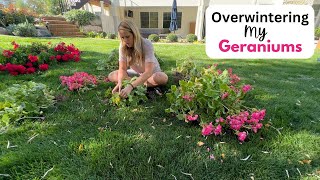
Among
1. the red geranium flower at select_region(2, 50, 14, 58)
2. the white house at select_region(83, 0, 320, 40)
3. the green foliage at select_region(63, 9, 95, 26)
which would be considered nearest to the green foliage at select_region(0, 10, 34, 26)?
the green foliage at select_region(63, 9, 95, 26)

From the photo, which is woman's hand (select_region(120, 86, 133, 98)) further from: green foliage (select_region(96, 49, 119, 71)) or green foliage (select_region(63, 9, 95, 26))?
green foliage (select_region(63, 9, 95, 26))

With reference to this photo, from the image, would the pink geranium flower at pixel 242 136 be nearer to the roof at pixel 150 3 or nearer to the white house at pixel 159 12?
the white house at pixel 159 12

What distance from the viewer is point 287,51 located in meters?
4.85

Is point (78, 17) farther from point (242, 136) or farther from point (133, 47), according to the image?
point (242, 136)

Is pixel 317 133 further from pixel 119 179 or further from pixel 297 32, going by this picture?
pixel 297 32

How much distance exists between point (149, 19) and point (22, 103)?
669 inches

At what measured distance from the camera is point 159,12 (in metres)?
17.4

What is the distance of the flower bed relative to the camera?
10.8 ft

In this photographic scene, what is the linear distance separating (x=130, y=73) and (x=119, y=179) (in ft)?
5.68

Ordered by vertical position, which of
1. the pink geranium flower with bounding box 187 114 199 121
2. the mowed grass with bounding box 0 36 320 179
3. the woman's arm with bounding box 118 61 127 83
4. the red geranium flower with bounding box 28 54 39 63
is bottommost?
the mowed grass with bounding box 0 36 320 179

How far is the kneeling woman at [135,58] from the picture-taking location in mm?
2191

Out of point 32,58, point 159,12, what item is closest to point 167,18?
point 159,12

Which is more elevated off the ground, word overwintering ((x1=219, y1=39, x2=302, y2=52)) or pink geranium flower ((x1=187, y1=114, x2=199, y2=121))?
word overwintering ((x1=219, y1=39, x2=302, y2=52))

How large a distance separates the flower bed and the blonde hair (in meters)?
1.76
